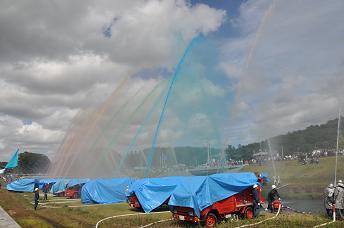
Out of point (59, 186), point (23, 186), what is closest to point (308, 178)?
point (59, 186)

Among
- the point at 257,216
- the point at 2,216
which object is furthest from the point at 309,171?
the point at 2,216

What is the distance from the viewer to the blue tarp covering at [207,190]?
66.3 feet

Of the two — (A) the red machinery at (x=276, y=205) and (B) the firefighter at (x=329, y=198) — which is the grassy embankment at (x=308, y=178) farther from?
(B) the firefighter at (x=329, y=198)

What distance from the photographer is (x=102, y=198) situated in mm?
36438

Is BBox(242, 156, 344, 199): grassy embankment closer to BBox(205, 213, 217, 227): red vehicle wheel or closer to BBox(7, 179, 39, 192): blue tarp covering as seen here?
BBox(205, 213, 217, 227): red vehicle wheel

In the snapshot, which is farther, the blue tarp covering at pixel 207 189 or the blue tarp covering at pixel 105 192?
the blue tarp covering at pixel 105 192

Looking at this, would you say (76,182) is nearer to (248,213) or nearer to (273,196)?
(273,196)

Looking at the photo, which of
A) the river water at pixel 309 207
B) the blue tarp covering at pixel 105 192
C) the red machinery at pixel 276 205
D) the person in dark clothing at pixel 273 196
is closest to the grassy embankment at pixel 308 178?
the river water at pixel 309 207

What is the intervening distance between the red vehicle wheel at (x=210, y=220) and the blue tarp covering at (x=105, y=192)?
684 inches

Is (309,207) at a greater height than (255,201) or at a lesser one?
lesser

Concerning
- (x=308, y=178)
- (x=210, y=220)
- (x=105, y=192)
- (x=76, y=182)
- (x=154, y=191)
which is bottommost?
Answer: (x=210, y=220)

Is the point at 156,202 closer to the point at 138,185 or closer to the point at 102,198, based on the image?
the point at 138,185

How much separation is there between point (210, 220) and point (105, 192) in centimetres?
1912

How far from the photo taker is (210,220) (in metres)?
20.3
